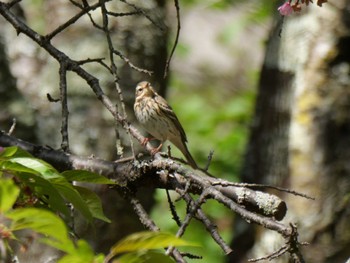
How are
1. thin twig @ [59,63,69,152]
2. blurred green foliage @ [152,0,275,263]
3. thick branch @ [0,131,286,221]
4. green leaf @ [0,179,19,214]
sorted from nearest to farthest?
green leaf @ [0,179,19,214], thick branch @ [0,131,286,221], thin twig @ [59,63,69,152], blurred green foliage @ [152,0,275,263]

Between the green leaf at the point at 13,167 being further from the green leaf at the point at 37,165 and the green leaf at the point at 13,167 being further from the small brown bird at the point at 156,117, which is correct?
the small brown bird at the point at 156,117

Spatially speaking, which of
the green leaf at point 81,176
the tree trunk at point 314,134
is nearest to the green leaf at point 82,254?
the green leaf at point 81,176

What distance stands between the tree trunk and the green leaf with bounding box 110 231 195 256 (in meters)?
4.28

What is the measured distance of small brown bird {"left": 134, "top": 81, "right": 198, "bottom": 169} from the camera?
531 centimetres

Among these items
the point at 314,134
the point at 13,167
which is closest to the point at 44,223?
the point at 13,167

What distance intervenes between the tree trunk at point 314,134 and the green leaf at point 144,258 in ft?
13.6

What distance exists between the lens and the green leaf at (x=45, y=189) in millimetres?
1979

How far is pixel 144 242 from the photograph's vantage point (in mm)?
1449

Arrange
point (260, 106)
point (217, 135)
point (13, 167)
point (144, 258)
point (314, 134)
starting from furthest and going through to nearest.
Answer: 1. point (217, 135)
2. point (260, 106)
3. point (314, 134)
4. point (13, 167)
5. point (144, 258)

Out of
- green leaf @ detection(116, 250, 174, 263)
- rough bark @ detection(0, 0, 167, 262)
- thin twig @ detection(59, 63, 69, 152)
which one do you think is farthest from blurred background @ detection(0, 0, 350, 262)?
green leaf @ detection(116, 250, 174, 263)

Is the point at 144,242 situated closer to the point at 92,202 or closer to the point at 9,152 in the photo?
the point at 9,152

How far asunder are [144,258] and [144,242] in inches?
5.0

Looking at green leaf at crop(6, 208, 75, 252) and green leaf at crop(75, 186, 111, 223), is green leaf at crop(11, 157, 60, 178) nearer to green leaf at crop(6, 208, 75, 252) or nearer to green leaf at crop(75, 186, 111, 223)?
green leaf at crop(75, 186, 111, 223)

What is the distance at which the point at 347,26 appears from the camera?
596 centimetres
